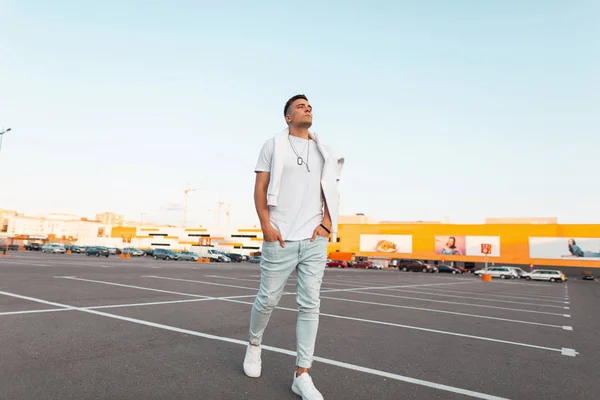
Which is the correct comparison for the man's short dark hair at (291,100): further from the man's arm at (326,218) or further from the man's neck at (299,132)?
the man's arm at (326,218)

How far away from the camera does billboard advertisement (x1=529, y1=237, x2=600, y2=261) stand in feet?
197

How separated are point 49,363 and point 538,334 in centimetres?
568

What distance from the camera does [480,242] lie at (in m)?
68.5

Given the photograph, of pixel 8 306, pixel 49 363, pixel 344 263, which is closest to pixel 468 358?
pixel 49 363

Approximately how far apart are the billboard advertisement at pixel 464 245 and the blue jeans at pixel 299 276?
234 ft

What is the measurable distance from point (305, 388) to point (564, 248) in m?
70.9

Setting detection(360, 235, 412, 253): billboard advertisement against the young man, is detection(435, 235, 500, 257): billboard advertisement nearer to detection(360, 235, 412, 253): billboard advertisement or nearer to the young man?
detection(360, 235, 412, 253): billboard advertisement

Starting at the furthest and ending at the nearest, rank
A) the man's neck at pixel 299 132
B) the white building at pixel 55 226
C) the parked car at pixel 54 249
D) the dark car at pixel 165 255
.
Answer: the white building at pixel 55 226
the parked car at pixel 54 249
the dark car at pixel 165 255
the man's neck at pixel 299 132

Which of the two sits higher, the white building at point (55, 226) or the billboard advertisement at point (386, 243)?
the white building at point (55, 226)

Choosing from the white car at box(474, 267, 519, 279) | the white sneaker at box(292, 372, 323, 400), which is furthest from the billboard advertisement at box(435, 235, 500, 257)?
the white sneaker at box(292, 372, 323, 400)

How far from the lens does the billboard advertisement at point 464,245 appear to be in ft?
220

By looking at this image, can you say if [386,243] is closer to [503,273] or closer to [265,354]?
[503,273]

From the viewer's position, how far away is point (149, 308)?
5.94m

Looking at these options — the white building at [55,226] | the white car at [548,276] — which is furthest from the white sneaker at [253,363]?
the white building at [55,226]
